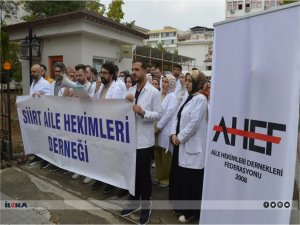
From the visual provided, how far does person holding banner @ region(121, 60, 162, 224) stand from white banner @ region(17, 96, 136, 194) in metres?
0.09

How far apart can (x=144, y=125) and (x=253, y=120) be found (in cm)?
173

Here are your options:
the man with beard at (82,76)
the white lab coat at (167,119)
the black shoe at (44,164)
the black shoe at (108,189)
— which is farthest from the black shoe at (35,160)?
the white lab coat at (167,119)

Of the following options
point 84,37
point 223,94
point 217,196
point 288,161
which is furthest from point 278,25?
point 84,37

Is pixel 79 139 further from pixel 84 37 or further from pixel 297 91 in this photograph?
pixel 84 37

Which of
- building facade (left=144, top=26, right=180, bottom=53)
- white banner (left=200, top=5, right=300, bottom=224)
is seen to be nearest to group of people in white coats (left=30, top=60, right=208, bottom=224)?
white banner (left=200, top=5, right=300, bottom=224)

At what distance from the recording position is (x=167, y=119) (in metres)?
4.61

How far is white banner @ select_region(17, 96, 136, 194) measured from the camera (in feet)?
13.1

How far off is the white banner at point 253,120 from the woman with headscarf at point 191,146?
87cm

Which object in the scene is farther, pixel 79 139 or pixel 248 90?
pixel 79 139

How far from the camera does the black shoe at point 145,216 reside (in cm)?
368

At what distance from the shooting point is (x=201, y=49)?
65.4 m

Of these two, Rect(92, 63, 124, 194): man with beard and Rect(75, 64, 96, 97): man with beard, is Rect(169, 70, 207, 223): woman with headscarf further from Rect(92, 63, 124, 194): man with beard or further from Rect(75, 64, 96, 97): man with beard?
Rect(75, 64, 96, 97): man with beard

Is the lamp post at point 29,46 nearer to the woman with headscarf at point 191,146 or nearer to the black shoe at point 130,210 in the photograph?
the black shoe at point 130,210

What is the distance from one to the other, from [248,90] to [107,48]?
919cm
